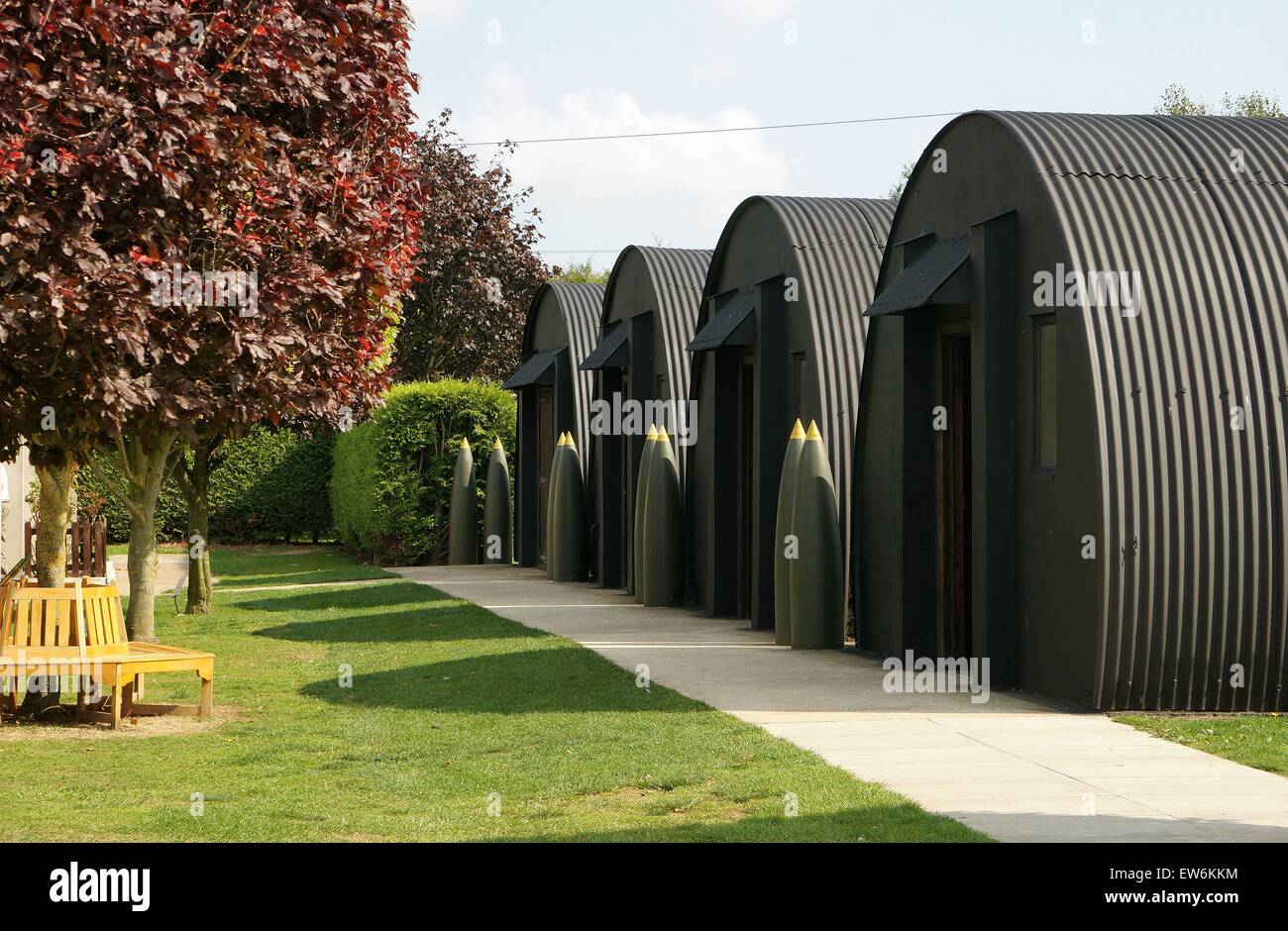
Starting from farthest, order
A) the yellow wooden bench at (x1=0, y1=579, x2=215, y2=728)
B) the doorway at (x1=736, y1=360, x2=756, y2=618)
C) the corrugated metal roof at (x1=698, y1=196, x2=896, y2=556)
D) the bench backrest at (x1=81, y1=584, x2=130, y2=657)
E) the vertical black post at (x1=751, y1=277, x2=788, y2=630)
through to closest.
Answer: the doorway at (x1=736, y1=360, x2=756, y2=618) → the vertical black post at (x1=751, y1=277, x2=788, y2=630) → the corrugated metal roof at (x1=698, y1=196, x2=896, y2=556) → the bench backrest at (x1=81, y1=584, x2=130, y2=657) → the yellow wooden bench at (x1=0, y1=579, x2=215, y2=728)

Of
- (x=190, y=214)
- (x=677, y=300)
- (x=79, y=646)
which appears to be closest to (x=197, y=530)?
(x=677, y=300)

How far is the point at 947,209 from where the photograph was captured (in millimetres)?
12594

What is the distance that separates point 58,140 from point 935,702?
6.69m

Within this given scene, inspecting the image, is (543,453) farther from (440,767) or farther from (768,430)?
(440,767)

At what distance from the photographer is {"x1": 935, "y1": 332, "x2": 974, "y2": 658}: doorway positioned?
1272cm

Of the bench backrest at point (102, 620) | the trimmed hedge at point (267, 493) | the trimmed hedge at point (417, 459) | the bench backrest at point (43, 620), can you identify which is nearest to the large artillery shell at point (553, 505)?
the trimmed hedge at point (417, 459)

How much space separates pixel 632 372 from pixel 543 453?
229 inches

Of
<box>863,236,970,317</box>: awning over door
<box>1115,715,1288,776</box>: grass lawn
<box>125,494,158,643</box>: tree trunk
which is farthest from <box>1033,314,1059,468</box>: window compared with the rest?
<box>125,494,158,643</box>: tree trunk

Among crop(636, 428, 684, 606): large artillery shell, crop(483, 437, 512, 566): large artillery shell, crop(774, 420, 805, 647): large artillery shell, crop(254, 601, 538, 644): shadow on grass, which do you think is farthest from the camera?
crop(483, 437, 512, 566): large artillery shell

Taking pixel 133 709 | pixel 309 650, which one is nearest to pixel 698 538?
pixel 309 650

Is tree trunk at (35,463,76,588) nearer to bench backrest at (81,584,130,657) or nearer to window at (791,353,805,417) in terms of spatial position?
bench backrest at (81,584,130,657)

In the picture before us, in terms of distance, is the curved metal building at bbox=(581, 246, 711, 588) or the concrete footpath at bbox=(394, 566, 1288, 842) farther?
the curved metal building at bbox=(581, 246, 711, 588)

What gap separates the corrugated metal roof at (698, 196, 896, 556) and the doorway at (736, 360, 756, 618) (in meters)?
1.82

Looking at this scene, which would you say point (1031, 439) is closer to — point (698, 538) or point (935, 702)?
point (935, 702)
